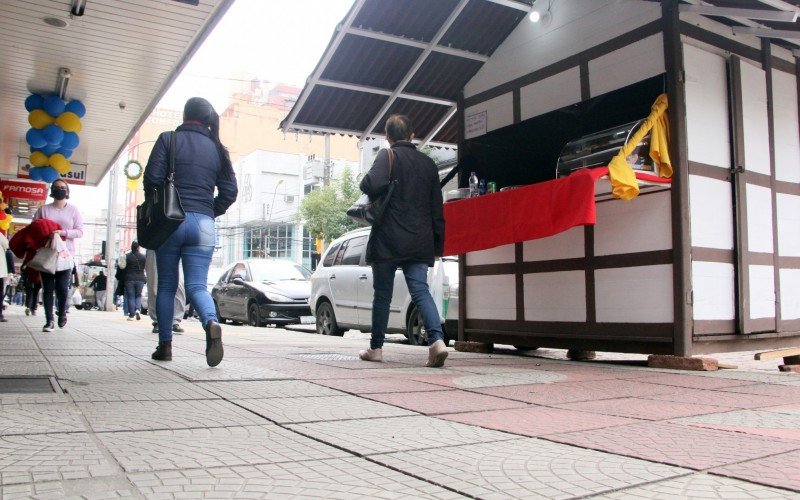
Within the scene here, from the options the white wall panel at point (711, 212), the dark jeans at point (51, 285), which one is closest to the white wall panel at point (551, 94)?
the white wall panel at point (711, 212)

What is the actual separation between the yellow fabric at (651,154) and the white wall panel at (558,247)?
1042 mm

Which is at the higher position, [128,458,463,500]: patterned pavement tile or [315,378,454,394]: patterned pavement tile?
Answer: [315,378,454,394]: patterned pavement tile

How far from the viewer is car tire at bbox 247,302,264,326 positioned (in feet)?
48.7

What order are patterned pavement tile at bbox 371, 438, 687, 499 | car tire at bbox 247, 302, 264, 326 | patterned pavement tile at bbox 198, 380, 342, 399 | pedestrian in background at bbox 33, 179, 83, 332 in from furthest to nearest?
car tire at bbox 247, 302, 264, 326 → pedestrian in background at bbox 33, 179, 83, 332 → patterned pavement tile at bbox 198, 380, 342, 399 → patterned pavement tile at bbox 371, 438, 687, 499

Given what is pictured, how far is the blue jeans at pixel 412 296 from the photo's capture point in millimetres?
5480

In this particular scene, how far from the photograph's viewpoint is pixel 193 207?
4965mm

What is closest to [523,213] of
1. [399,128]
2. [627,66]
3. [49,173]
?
[399,128]

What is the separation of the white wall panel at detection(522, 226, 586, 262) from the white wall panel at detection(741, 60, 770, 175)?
161 cm

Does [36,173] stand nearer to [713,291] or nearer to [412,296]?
[412,296]

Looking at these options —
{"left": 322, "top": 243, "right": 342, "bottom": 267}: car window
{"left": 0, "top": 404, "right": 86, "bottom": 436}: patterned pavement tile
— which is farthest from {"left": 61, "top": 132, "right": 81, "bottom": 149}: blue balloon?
{"left": 0, "top": 404, "right": 86, "bottom": 436}: patterned pavement tile

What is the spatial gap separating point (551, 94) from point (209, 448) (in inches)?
215

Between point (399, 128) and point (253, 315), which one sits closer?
point (399, 128)

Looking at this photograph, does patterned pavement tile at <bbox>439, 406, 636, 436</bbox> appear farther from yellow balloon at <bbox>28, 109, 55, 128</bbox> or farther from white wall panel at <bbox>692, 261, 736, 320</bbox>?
yellow balloon at <bbox>28, 109, 55, 128</bbox>

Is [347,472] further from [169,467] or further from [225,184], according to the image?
[225,184]
